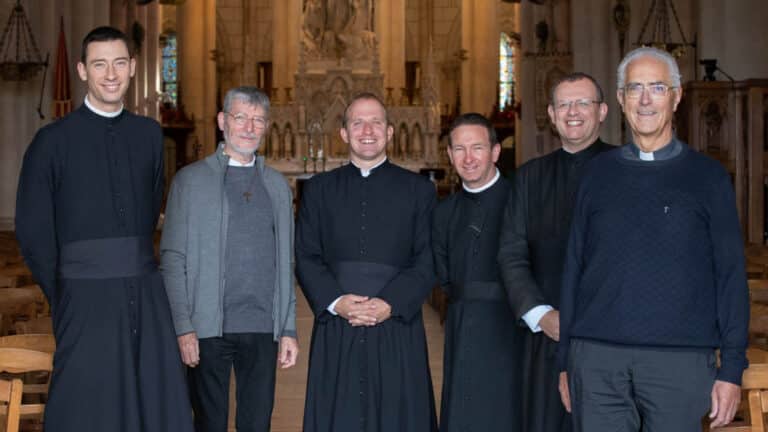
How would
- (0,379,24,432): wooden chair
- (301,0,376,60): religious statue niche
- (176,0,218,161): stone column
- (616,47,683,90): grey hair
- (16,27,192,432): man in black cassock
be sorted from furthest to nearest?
(176,0,218,161): stone column, (301,0,376,60): religious statue niche, (16,27,192,432): man in black cassock, (0,379,24,432): wooden chair, (616,47,683,90): grey hair

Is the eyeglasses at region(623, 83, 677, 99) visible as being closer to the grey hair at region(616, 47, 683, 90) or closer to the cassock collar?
the grey hair at region(616, 47, 683, 90)

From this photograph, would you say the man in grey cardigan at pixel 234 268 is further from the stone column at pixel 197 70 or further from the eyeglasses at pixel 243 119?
the stone column at pixel 197 70

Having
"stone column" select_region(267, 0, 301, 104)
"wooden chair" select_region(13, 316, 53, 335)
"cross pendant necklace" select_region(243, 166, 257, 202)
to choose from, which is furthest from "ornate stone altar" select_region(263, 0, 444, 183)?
"cross pendant necklace" select_region(243, 166, 257, 202)

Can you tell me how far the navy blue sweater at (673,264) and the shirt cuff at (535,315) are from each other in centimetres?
Answer: 70

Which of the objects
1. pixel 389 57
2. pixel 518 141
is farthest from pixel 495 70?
pixel 518 141

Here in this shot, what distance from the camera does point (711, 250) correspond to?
3.39m

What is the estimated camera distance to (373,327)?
15.3ft

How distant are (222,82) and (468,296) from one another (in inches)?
1179

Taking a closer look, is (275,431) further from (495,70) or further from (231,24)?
(231,24)

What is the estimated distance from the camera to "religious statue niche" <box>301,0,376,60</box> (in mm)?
28016

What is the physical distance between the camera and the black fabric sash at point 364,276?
471 cm

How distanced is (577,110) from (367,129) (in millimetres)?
950

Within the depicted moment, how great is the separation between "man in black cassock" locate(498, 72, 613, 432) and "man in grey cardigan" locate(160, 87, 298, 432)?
1043 mm

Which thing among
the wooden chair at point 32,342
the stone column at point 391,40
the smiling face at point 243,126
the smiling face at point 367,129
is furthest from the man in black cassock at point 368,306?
the stone column at point 391,40
